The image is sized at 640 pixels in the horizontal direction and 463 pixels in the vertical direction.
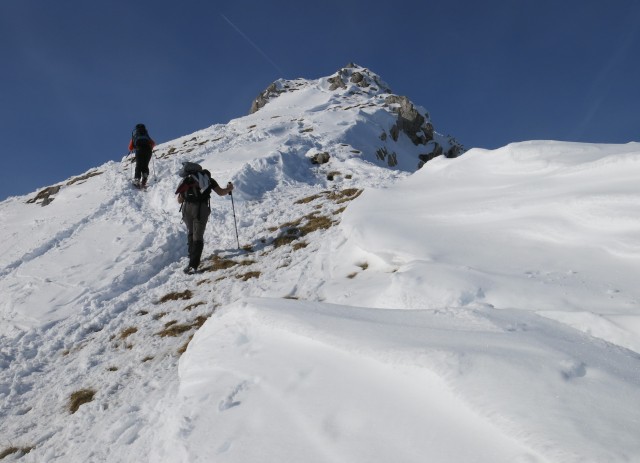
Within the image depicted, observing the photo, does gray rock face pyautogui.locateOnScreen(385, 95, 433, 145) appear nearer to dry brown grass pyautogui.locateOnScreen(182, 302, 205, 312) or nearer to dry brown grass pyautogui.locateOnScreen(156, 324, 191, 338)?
dry brown grass pyautogui.locateOnScreen(182, 302, 205, 312)

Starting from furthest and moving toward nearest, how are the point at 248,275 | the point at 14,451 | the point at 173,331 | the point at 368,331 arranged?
the point at 248,275
the point at 173,331
the point at 14,451
the point at 368,331

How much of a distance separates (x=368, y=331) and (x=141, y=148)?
17.8 metres

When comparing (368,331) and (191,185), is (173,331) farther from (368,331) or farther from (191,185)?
(368,331)

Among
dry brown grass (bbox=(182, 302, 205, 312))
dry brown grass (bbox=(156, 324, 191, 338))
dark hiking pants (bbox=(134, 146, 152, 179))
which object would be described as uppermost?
dark hiking pants (bbox=(134, 146, 152, 179))

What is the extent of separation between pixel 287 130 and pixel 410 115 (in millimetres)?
23418

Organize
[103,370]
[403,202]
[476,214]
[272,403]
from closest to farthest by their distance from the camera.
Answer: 1. [272,403]
2. [103,370]
3. [476,214]
4. [403,202]

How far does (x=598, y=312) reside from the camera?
439 centimetres

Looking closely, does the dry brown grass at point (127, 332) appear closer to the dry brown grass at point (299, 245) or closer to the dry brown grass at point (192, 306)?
the dry brown grass at point (192, 306)

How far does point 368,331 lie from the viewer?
436cm

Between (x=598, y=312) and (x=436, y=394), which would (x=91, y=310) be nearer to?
(x=436, y=394)

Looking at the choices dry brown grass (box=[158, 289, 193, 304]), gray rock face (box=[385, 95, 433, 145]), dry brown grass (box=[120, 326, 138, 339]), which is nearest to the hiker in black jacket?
dry brown grass (box=[158, 289, 193, 304])

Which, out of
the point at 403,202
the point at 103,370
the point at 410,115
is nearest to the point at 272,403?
the point at 103,370

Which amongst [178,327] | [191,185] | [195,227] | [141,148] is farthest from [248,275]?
[141,148]

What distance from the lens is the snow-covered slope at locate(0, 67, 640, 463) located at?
3094mm
